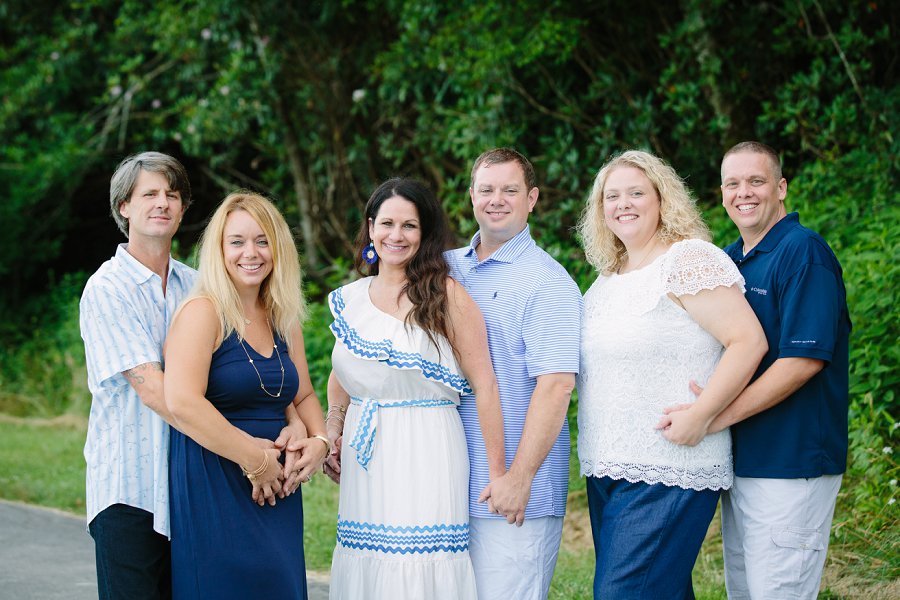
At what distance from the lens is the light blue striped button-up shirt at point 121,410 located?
331 cm

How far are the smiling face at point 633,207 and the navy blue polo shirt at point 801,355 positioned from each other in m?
0.43

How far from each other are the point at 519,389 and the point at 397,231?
709 millimetres

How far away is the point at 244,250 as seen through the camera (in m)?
3.45

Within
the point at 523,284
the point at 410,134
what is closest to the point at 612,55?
the point at 410,134

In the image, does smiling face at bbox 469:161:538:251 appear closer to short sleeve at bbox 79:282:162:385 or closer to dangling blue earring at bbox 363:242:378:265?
dangling blue earring at bbox 363:242:378:265

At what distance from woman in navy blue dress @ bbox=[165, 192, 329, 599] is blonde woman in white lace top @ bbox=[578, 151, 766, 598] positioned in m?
1.03

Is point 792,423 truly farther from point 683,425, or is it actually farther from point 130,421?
point 130,421

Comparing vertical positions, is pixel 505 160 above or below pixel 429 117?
below

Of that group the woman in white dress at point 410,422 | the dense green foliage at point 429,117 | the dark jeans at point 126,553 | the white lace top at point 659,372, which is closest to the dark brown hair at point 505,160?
the woman in white dress at point 410,422

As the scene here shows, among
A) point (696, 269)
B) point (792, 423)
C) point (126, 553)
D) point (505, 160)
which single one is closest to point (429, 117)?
point (505, 160)

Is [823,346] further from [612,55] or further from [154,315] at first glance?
[612,55]

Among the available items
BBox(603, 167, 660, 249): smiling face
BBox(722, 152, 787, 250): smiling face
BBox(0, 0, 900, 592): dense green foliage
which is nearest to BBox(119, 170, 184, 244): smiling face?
BBox(603, 167, 660, 249): smiling face

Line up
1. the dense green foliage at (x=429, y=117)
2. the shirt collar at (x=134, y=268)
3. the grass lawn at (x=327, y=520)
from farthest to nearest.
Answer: the dense green foliage at (x=429, y=117)
the grass lawn at (x=327, y=520)
the shirt collar at (x=134, y=268)

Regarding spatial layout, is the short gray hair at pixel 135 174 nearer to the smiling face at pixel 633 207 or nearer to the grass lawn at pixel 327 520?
the smiling face at pixel 633 207
